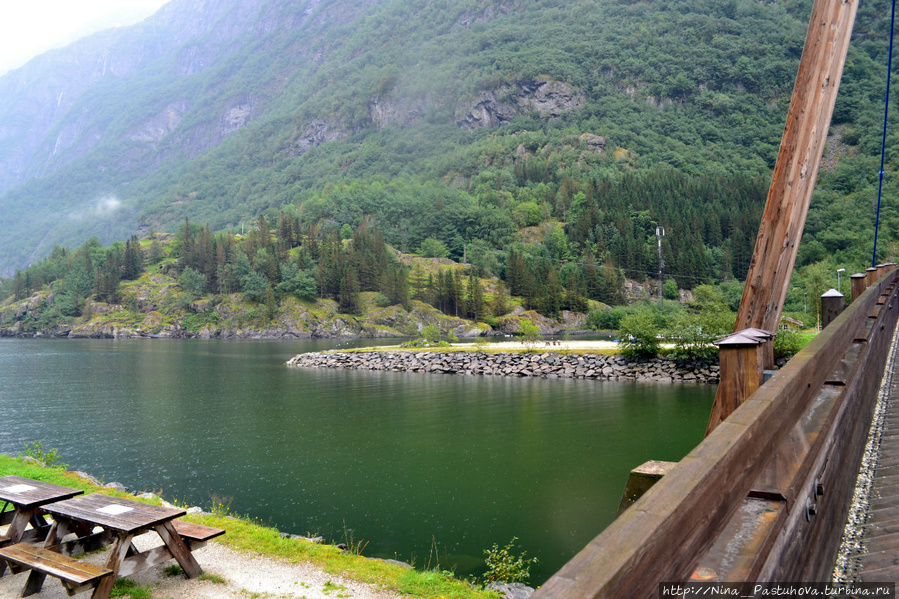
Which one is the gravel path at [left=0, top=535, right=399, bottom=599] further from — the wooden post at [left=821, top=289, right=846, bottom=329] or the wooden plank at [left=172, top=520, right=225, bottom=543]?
the wooden post at [left=821, top=289, right=846, bottom=329]

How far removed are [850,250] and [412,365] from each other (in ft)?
345

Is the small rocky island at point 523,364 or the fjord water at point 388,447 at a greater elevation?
the small rocky island at point 523,364

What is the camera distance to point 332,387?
3725 cm

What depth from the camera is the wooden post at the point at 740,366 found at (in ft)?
14.7

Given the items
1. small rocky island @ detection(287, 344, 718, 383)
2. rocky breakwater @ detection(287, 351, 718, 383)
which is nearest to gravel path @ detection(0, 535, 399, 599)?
small rocky island @ detection(287, 344, 718, 383)

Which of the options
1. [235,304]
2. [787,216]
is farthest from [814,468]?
[235,304]

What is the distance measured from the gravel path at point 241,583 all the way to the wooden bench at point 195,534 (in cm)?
39

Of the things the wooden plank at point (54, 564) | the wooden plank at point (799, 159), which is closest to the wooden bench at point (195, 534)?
the wooden plank at point (54, 564)

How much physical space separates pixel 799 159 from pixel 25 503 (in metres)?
9.67

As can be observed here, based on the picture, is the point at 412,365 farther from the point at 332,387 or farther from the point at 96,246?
the point at 96,246

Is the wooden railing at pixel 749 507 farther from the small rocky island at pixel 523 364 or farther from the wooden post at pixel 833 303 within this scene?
the small rocky island at pixel 523 364

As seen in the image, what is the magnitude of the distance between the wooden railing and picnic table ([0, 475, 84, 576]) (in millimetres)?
8070

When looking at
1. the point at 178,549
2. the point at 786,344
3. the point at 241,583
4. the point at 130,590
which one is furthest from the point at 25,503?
the point at 786,344

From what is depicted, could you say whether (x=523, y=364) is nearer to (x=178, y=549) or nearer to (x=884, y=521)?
(x=178, y=549)
